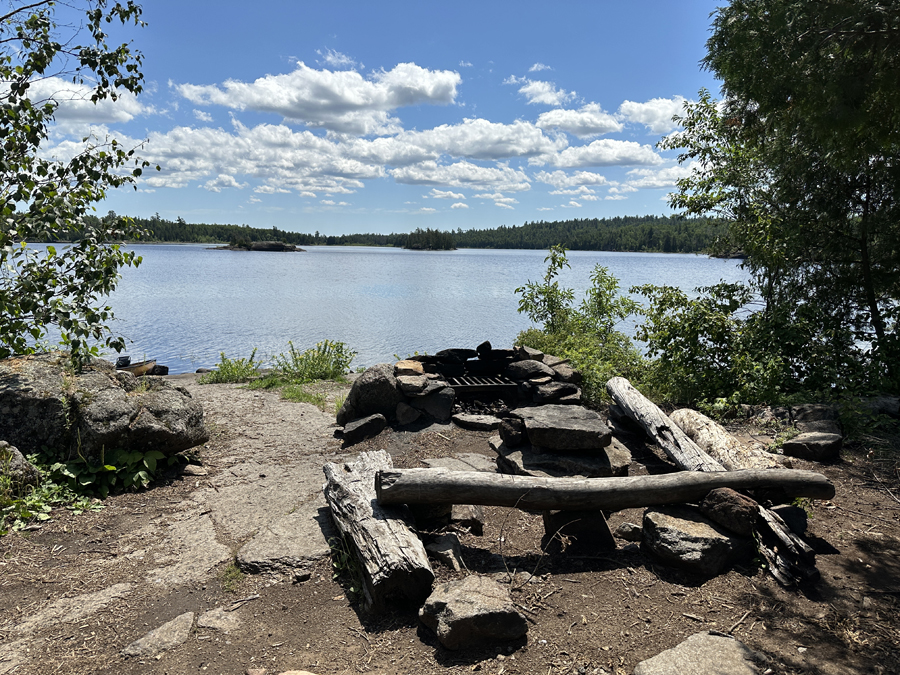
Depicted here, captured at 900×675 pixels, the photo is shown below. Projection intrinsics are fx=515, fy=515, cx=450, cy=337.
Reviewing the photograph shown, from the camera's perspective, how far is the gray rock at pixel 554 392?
8.41 metres

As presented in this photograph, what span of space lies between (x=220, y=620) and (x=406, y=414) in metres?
4.82

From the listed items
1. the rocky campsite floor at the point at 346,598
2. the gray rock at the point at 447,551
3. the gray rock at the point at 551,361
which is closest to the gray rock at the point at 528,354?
the gray rock at the point at 551,361

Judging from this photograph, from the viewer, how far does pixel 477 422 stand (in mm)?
8289

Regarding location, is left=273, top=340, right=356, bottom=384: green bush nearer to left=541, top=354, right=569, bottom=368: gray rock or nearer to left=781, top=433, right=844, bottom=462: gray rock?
left=541, top=354, right=569, bottom=368: gray rock

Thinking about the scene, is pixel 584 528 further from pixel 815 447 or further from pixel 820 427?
pixel 820 427

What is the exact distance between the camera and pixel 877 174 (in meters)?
8.57

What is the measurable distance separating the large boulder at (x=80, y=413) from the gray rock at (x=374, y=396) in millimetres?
2506

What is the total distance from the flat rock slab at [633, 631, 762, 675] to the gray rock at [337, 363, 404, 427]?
589cm

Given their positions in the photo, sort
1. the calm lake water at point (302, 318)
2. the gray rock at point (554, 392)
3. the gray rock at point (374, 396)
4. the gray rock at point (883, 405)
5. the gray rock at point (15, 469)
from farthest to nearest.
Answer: the calm lake water at point (302, 318)
the gray rock at point (374, 396)
the gray rock at point (554, 392)
the gray rock at point (883, 405)
the gray rock at point (15, 469)

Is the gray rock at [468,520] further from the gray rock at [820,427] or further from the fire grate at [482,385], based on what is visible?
the gray rock at [820,427]

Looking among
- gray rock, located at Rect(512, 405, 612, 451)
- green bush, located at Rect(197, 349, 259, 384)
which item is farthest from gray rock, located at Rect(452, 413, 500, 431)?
green bush, located at Rect(197, 349, 259, 384)

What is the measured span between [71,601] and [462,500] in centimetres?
320

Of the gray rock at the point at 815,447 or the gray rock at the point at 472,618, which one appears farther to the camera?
the gray rock at the point at 815,447

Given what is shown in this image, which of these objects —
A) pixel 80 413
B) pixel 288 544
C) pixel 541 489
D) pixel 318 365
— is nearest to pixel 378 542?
pixel 288 544
